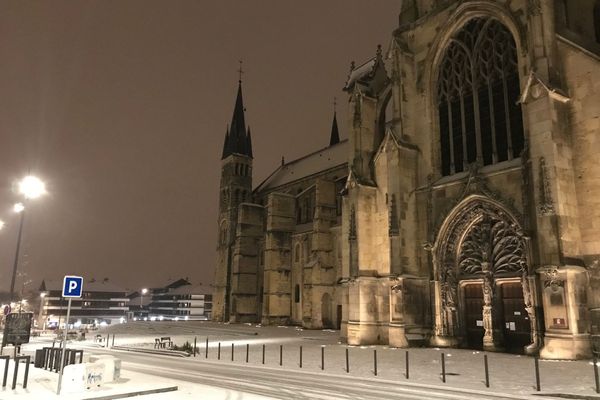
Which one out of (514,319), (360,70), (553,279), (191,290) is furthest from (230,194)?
(191,290)

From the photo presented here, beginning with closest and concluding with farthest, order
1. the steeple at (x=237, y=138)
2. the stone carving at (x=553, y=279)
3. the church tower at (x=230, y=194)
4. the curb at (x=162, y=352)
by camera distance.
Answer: the stone carving at (x=553, y=279) < the curb at (x=162, y=352) < the church tower at (x=230, y=194) < the steeple at (x=237, y=138)

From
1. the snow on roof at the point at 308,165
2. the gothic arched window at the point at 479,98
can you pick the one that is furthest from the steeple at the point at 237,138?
the gothic arched window at the point at 479,98

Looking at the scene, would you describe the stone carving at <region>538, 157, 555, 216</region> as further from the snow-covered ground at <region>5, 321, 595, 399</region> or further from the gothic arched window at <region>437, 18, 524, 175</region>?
the snow-covered ground at <region>5, 321, 595, 399</region>

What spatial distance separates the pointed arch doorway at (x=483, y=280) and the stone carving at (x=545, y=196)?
6.47ft

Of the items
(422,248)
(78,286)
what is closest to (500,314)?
(422,248)

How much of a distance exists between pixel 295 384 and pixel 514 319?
43.4 ft

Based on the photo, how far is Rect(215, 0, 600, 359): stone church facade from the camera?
18.9 metres

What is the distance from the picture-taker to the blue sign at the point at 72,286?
10781 mm

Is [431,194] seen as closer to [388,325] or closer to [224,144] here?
[388,325]

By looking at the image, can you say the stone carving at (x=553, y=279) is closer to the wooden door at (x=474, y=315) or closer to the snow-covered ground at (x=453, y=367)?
the snow-covered ground at (x=453, y=367)

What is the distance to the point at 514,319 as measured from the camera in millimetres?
21516

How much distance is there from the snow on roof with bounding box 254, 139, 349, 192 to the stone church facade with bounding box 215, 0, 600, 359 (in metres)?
21.3

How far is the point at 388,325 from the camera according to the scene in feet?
83.4

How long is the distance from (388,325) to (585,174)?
1174 centimetres
